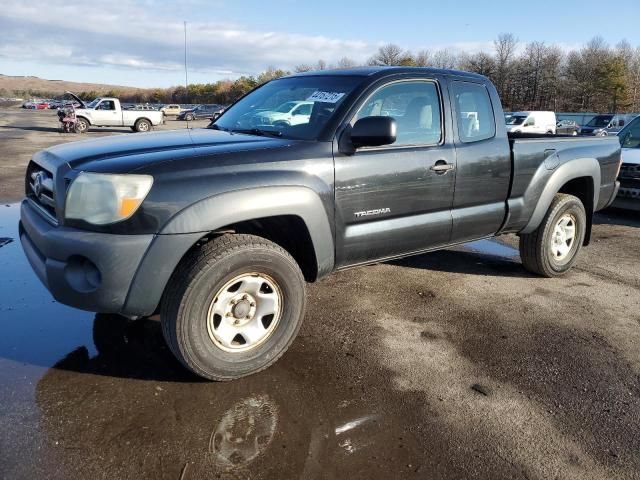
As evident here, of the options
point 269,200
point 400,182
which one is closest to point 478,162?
point 400,182

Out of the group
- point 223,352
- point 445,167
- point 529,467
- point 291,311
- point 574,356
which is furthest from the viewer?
point 445,167

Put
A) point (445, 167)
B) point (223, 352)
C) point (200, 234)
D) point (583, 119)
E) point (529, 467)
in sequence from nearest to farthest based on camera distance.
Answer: point (529, 467) → point (200, 234) → point (223, 352) → point (445, 167) → point (583, 119)

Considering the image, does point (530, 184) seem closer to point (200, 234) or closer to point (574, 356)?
point (574, 356)

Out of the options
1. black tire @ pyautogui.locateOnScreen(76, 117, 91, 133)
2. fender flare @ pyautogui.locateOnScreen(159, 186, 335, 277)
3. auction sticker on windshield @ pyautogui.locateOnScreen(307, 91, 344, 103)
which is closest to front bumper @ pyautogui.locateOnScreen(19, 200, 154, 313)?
fender flare @ pyautogui.locateOnScreen(159, 186, 335, 277)

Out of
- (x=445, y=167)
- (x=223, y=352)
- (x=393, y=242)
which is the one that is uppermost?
(x=445, y=167)

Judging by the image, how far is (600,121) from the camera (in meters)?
28.8

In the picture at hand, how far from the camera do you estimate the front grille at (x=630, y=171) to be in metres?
7.85

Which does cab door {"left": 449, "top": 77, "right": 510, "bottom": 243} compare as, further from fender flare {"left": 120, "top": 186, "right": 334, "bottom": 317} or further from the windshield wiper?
fender flare {"left": 120, "top": 186, "right": 334, "bottom": 317}

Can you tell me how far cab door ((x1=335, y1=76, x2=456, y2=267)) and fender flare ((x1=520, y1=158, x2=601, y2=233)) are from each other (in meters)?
1.19

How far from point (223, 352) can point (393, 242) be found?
1.44 meters

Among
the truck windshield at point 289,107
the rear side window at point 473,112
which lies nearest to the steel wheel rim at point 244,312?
the truck windshield at point 289,107

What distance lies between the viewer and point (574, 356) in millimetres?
3510

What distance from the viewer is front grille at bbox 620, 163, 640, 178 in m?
7.85

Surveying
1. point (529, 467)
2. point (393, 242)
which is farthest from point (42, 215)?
point (529, 467)
